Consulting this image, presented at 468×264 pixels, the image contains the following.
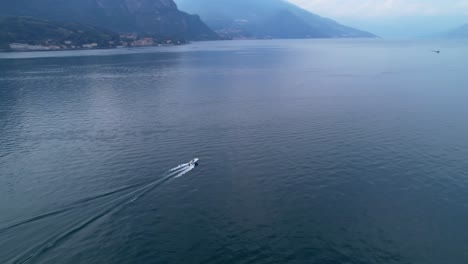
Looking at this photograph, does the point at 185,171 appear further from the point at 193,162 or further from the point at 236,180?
the point at 236,180

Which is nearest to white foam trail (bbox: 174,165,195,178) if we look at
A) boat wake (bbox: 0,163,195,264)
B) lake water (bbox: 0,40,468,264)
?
lake water (bbox: 0,40,468,264)

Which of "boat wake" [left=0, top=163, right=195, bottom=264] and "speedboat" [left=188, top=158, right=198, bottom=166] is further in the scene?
"speedboat" [left=188, top=158, right=198, bottom=166]

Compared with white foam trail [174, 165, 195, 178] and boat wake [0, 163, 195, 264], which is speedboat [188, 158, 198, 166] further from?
boat wake [0, 163, 195, 264]

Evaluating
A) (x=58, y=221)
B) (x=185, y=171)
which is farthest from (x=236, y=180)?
(x=58, y=221)

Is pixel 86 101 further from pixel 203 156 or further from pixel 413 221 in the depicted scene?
pixel 413 221

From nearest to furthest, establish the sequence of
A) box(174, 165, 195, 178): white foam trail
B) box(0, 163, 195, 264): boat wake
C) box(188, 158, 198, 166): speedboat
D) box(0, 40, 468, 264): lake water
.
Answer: box(0, 163, 195, 264): boat wake
box(0, 40, 468, 264): lake water
box(174, 165, 195, 178): white foam trail
box(188, 158, 198, 166): speedboat

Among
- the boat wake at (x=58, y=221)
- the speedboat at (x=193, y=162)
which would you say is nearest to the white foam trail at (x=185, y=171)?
the speedboat at (x=193, y=162)
